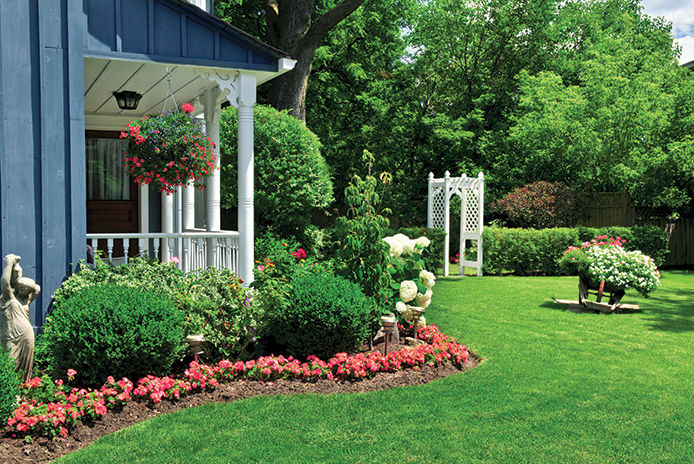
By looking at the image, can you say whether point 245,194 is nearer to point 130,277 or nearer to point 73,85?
point 130,277

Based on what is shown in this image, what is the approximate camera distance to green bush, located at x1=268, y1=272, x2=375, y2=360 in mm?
5738

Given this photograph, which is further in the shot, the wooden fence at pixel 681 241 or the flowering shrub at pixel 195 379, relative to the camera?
the wooden fence at pixel 681 241

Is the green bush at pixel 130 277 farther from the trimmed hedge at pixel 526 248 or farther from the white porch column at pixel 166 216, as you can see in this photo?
the trimmed hedge at pixel 526 248

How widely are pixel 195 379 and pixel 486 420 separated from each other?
7.99 feet

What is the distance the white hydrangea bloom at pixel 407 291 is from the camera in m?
6.68

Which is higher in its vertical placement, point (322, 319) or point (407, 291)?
point (407, 291)

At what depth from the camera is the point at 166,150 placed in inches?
247

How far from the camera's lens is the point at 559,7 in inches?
832

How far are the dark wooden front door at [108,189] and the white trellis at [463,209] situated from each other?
24.3 feet

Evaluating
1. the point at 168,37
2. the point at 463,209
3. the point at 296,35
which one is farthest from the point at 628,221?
the point at 168,37

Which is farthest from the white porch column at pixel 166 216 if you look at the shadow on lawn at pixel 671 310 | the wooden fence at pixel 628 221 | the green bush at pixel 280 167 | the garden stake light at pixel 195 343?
the wooden fence at pixel 628 221

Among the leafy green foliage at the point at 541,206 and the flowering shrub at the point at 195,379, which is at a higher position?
the leafy green foliage at the point at 541,206

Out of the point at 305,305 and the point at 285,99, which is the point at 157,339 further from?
the point at 285,99

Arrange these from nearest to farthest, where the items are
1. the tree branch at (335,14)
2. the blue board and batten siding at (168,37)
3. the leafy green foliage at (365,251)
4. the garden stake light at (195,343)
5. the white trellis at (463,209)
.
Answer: the garden stake light at (195,343) < the blue board and batten siding at (168,37) < the leafy green foliage at (365,251) < the tree branch at (335,14) < the white trellis at (463,209)
